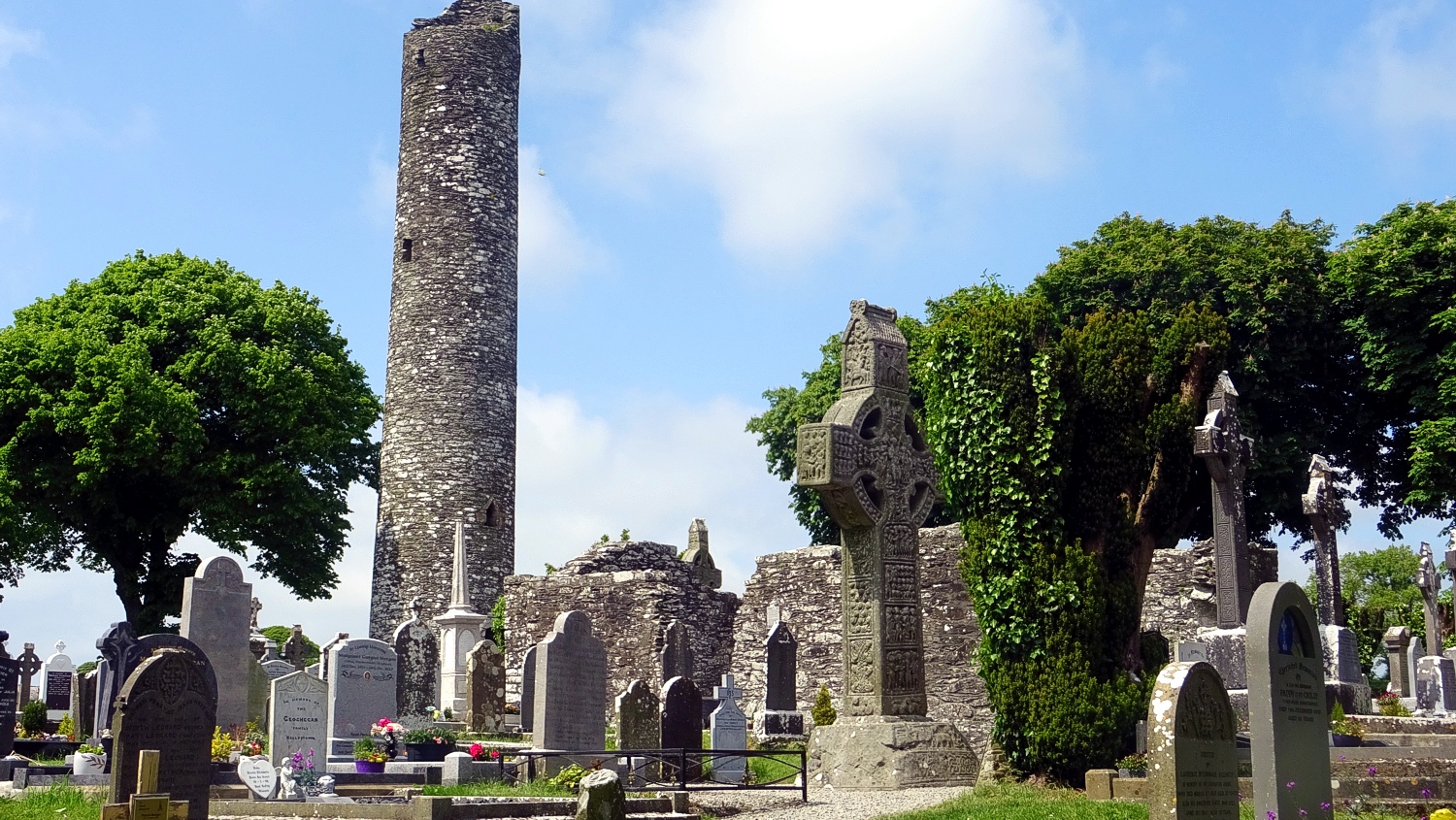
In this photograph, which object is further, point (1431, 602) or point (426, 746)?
point (1431, 602)

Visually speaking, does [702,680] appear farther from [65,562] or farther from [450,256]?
[65,562]

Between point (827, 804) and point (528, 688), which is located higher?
point (528, 688)

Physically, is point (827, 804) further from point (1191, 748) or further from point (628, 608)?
point (628, 608)

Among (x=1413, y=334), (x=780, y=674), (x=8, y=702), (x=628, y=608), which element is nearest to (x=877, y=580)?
(x=780, y=674)

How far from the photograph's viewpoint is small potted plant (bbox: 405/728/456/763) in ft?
50.9

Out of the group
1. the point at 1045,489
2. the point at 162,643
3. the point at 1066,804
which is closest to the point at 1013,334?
the point at 1045,489

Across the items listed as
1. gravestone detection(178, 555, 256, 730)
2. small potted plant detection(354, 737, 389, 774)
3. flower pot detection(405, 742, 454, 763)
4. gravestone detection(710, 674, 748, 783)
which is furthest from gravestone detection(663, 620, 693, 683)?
small potted plant detection(354, 737, 389, 774)

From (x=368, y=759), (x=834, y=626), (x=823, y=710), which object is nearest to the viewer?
(x=368, y=759)

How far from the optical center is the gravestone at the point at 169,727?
963 centimetres

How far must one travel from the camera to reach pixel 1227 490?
1535cm

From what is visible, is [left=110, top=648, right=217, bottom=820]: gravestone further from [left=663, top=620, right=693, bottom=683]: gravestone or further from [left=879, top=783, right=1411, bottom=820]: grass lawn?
[left=663, top=620, right=693, bottom=683]: gravestone

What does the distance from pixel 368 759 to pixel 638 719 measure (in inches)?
114

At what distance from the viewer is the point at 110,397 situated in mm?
27641

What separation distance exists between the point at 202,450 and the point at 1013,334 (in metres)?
A: 20.0
